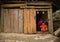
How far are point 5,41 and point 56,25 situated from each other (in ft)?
15.7

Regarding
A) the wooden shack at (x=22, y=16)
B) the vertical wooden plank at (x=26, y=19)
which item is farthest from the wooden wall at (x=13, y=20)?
the vertical wooden plank at (x=26, y=19)

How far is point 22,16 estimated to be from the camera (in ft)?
34.5

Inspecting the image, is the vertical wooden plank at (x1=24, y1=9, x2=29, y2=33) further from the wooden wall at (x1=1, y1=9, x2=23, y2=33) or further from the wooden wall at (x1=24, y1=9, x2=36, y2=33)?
the wooden wall at (x1=1, y1=9, x2=23, y2=33)

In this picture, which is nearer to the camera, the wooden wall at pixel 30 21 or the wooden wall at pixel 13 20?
the wooden wall at pixel 30 21

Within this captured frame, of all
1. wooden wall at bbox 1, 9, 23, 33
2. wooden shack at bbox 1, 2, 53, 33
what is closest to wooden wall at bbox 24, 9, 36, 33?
wooden shack at bbox 1, 2, 53, 33

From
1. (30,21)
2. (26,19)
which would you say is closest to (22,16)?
(26,19)

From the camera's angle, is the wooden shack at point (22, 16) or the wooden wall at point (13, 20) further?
the wooden wall at point (13, 20)

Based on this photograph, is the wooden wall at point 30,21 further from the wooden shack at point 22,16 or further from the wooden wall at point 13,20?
the wooden wall at point 13,20

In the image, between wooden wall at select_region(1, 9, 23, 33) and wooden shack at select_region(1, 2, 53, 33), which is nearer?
wooden shack at select_region(1, 2, 53, 33)

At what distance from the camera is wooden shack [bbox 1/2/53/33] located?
10391 millimetres

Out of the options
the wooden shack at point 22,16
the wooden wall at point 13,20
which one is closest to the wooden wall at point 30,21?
the wooden shack at point 22,16

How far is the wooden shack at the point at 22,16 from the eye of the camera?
34.1 feet

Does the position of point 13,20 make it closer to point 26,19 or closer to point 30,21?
point 26,19

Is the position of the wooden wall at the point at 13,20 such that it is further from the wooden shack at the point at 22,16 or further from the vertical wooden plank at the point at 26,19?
the vertical wooden plank at the point at 26,19
